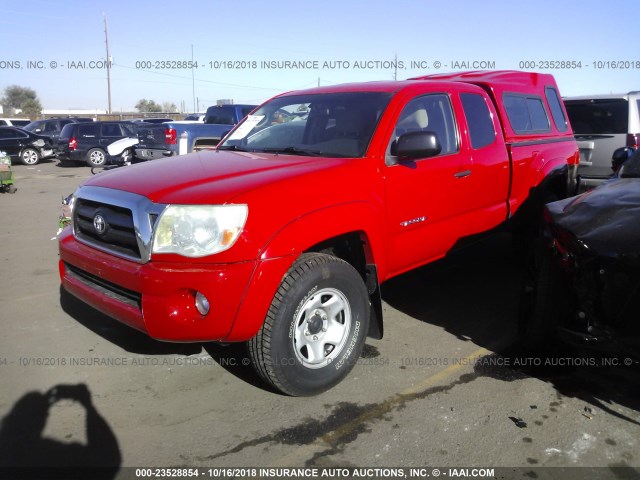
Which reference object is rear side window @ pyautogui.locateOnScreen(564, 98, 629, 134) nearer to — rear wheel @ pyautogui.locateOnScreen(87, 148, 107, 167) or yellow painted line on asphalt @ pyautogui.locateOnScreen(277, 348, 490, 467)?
yellow painted line on asphalt @ pyautogui.locateOnScreen(277, 348, 490, 467)

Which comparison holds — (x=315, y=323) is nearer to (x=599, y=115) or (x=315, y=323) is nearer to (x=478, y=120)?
(x=478, y=120)

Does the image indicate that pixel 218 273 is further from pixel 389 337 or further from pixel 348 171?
pixel 389 337

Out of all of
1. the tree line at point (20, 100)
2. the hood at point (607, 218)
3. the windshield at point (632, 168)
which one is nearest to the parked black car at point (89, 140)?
the windshield at point (632, 168)

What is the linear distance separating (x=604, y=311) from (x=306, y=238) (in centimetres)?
171

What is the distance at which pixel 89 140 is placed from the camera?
60.8 feet

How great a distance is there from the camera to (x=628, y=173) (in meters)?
4.54

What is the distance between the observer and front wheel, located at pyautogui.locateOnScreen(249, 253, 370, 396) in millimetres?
3059

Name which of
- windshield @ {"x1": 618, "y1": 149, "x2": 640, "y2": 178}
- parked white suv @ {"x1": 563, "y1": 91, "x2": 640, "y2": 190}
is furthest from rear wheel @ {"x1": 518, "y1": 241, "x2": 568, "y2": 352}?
parked white suv @ {"x1": 563, "y1": 91, "x2": 640, "y2": 190}

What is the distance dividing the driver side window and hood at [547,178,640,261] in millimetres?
1023

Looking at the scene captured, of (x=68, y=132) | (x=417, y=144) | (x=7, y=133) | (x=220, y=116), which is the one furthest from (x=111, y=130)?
(x=417, y=144)

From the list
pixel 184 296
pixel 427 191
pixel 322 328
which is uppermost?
pixel 427 191

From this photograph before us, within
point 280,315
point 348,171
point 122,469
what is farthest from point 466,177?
point 122,469

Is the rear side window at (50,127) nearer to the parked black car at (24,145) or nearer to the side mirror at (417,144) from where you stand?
the parked black car at (24,145)

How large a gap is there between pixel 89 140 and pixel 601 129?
1637 cm
